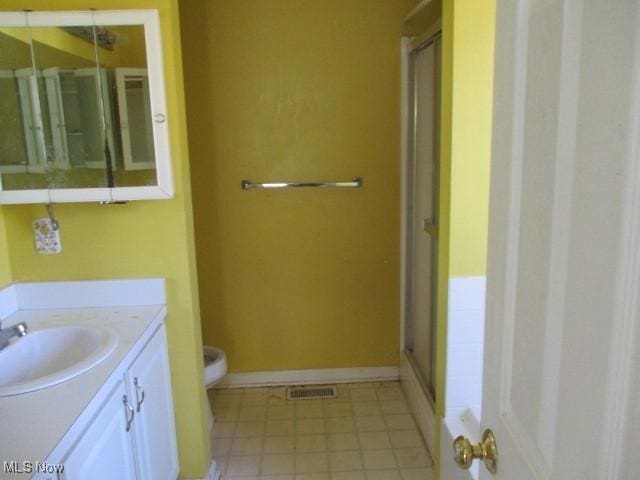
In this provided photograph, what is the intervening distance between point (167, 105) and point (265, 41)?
1.11 metres

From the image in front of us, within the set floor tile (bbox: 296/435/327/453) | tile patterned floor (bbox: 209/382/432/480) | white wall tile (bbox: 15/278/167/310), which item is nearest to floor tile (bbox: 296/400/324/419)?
tile patterned floor (bbox: 209/382/432/480)

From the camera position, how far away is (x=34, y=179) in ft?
5.11

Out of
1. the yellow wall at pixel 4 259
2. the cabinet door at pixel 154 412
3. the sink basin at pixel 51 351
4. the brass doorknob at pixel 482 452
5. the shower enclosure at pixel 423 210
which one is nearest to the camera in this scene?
the brass doorknob at pixel 482 452

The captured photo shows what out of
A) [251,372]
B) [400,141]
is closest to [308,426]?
[251,372]

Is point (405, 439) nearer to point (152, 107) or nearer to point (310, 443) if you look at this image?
point (310, 443)

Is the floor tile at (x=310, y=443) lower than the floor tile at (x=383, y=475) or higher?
higher

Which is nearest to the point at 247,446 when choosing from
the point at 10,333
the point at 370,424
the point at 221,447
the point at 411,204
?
the point at 221,447

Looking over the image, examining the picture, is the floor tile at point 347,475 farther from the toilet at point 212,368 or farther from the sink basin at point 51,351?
the sink basin at point 51,351

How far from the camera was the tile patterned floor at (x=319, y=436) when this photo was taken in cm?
213

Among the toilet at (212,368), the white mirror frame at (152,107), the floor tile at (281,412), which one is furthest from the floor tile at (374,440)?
the white mirror frame at (152,107)

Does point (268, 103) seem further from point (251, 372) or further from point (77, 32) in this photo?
point (251, 372)

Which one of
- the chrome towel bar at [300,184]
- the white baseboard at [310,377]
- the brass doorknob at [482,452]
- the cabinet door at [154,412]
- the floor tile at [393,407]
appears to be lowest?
the floor tile at [393,407]

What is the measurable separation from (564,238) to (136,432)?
4.48 ft

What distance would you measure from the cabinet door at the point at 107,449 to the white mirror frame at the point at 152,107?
627mm
